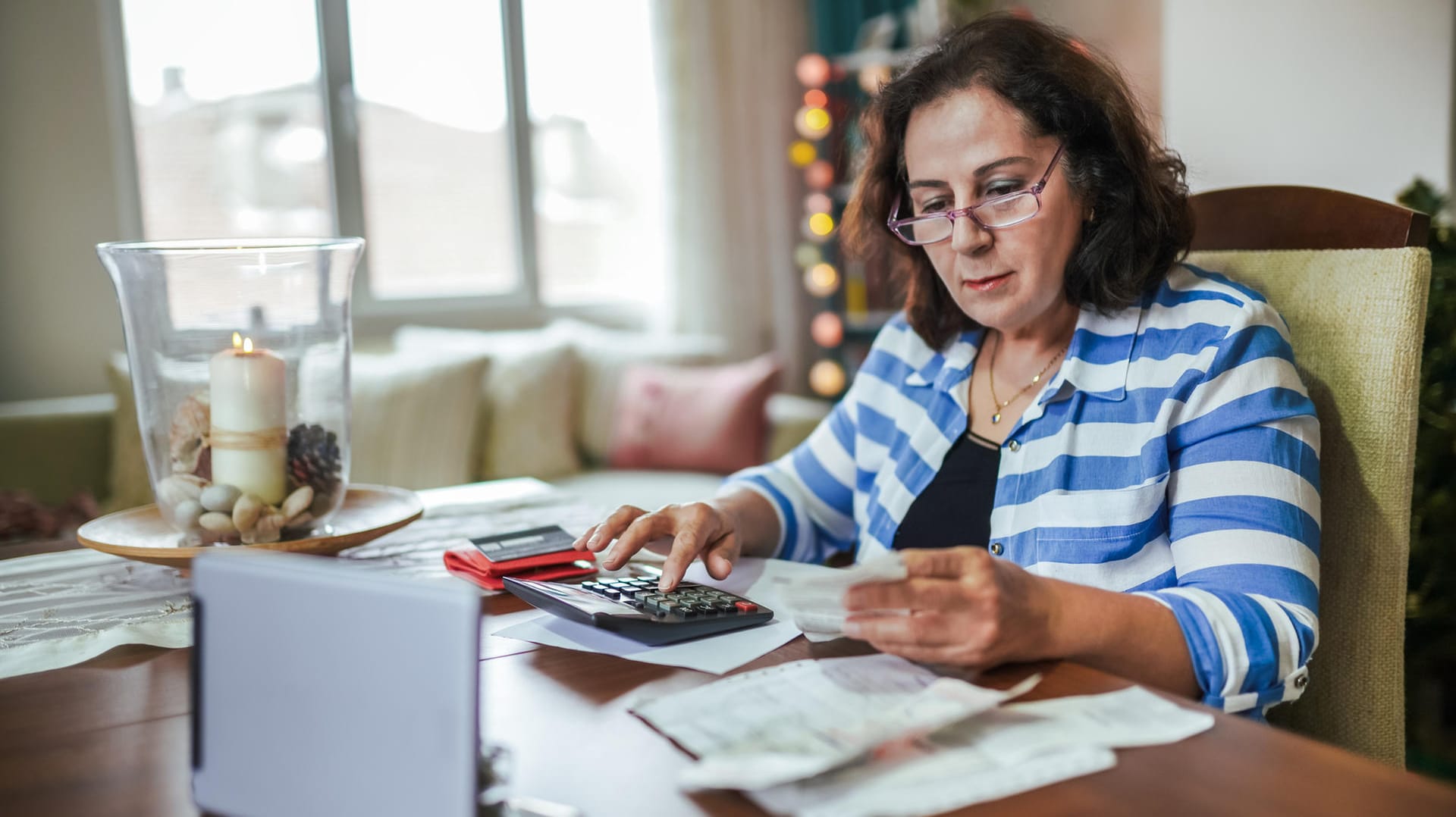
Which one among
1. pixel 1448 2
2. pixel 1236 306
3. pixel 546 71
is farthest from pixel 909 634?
pixel 546 71

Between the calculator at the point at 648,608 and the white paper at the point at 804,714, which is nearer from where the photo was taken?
the white paper at the point at 804,714

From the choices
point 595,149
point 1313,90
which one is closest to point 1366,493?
point 1313,90

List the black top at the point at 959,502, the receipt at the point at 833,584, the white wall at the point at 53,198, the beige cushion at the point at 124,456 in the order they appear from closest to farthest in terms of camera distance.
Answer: the receipt at the point at 833,584, the black top at the point at 959,502, the beige cushion at the point at 124,456, the white wall at the point at 53,198

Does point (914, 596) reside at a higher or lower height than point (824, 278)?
lower

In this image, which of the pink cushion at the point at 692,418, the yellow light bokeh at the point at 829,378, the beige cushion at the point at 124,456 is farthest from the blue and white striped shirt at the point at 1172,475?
the yellow light bokeh at the point at 829,378

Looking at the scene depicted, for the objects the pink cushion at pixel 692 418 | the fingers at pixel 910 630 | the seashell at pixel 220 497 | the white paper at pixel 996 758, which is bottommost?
the pink cushion at pixel 692 418

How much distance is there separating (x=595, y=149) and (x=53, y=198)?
1.75m

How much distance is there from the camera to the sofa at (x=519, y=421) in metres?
2.76

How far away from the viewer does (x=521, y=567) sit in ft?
3.48

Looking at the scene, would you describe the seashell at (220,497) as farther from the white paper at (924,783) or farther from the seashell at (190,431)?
the white paper at (924,783)

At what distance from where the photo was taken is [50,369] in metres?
3.19

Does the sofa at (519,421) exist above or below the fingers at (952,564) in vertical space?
below

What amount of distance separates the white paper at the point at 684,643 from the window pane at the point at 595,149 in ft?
10.4

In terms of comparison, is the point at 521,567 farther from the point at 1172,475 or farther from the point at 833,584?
the point at 1172,475
